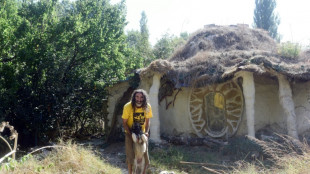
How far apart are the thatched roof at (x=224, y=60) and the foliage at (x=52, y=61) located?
2.06 m

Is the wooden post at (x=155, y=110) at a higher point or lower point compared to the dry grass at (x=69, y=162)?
higher

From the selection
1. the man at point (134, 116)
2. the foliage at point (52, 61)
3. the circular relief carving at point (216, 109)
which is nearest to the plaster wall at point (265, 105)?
the circular relief carving at point (216, 109)

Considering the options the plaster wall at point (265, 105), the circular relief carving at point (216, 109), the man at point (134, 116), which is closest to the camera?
the man at point (134, 116)

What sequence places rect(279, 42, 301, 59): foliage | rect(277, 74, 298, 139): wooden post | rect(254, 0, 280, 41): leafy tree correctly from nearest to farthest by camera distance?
rect(277, 74, 298, 139): wooden post < rect(279, 42, 301, 59): foliage < rect(254, 0, 280, 41): leafy tree

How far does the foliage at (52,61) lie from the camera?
10852 mm

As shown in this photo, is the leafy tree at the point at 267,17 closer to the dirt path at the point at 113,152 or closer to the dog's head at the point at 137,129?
the dirt path at the point at 113,152

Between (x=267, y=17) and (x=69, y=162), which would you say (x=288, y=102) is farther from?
(x=267, y=17)

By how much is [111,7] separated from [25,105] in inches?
202

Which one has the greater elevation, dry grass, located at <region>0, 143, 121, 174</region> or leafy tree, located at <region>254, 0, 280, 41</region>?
leafy tree, located at <region>254, 0, 280, 41</region>

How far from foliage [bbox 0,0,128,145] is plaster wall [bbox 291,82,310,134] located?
20.8ft

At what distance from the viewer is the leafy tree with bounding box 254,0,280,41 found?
91.5 ft

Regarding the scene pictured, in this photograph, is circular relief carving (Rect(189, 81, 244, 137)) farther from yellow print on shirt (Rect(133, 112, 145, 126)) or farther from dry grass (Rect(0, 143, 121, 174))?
yellow print on shirt (Rect(133, 112, 145, 126))

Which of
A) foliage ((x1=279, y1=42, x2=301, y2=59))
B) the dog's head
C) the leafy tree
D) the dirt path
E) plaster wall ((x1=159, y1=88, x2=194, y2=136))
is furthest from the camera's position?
the leafy tree

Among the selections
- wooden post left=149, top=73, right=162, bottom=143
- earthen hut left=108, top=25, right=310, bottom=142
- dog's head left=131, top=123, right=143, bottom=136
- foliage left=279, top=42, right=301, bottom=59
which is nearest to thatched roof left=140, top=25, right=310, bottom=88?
earthen hut left=108, top=25, right=310, bottom=142
